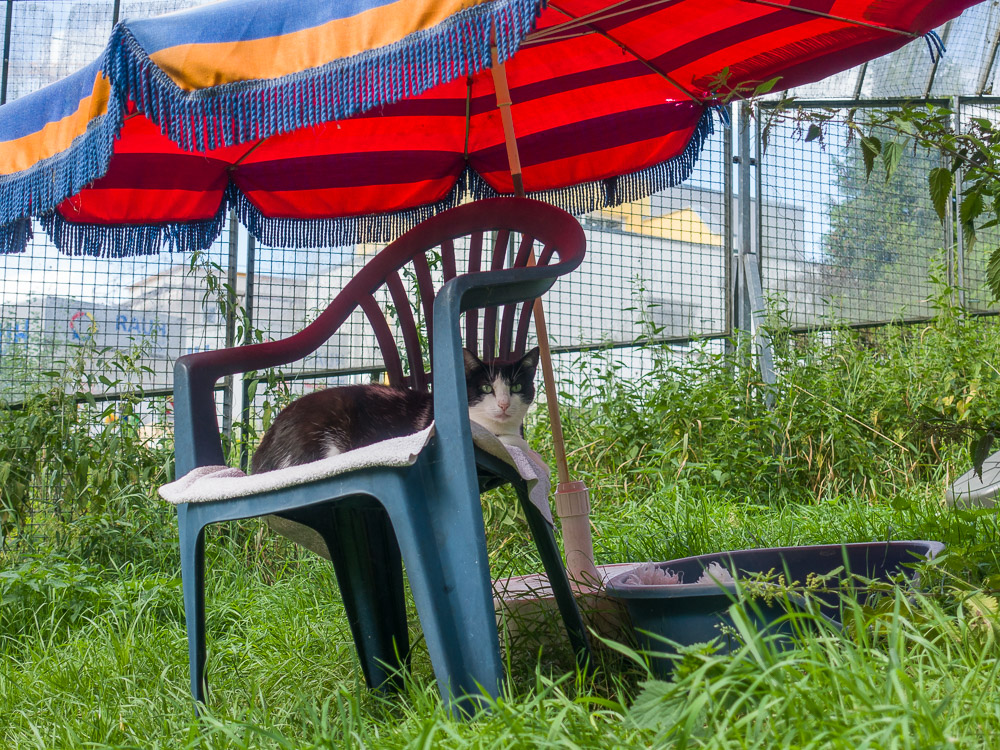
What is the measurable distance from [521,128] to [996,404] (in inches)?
98.0

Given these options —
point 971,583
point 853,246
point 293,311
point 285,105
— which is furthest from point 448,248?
point 853,246

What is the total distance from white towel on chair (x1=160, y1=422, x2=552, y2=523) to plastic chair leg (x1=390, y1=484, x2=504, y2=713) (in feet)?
0.26

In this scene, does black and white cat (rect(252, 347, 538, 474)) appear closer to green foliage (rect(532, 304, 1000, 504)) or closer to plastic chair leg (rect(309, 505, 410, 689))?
plastic chair leg (rect(309, 505, 410, 689))

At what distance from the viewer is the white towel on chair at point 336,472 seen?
1.38m

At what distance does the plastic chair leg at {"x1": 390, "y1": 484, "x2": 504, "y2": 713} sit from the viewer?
137 centimetres

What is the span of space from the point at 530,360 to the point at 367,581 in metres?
1.24

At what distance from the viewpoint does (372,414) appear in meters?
2.30

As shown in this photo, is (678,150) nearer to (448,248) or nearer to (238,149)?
(448,248)

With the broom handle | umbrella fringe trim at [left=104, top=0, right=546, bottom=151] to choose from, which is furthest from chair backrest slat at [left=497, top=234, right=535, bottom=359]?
umbrella fringe trim at [left=104, top=0, right=546, bottom=151]

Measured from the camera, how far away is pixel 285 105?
1420 mm

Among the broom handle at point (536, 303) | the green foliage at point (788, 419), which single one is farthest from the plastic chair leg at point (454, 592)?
the green foliage at point (788, 419)

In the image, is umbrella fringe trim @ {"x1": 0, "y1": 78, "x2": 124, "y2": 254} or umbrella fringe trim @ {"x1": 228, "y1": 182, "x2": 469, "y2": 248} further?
umbrella fringe trim @ {"x1": 228, "y1": 182, "x2": 469, "y2": 248}

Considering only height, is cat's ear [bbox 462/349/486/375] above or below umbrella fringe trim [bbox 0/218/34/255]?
below

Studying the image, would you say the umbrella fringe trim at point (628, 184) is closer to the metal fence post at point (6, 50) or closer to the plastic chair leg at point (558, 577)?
the plastic chair leg at point (558, 577)
